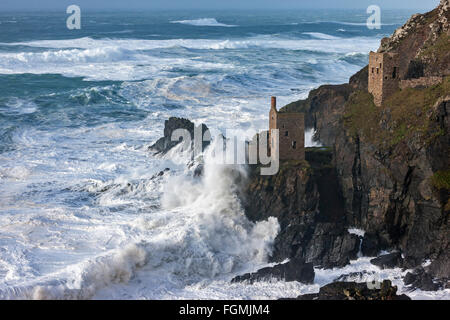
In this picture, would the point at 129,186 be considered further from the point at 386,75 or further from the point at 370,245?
the point at 386,75

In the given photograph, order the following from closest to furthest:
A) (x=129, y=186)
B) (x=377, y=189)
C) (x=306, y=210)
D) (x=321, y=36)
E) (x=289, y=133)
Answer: (x=377, y=189) < (x=306, y=210) < (x=289, y=133) < (x=129, y=186) < (x=321, y=36)

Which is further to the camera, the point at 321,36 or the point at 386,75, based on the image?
the point at 321,36

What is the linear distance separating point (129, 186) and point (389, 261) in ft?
52.4

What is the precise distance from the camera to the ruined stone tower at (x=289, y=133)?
33062mm

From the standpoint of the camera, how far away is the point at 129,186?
3894cm

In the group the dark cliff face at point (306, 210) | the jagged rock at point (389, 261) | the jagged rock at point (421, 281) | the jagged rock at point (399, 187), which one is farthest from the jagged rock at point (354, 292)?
the jagged rock at point (399, 187)

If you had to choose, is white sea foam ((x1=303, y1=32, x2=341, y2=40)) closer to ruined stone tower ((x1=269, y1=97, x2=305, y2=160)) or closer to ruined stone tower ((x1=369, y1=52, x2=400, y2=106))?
ruined stone tower ((x1=369, y1=52, x2=400, y2=106))

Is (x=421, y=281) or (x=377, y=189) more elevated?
(x=377, y=189)

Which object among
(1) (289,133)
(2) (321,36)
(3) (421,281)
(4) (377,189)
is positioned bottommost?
(3) (421,281)

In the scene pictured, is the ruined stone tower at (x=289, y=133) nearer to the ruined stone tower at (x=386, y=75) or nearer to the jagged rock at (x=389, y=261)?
the ruined stone tower at (x=386, y=75)

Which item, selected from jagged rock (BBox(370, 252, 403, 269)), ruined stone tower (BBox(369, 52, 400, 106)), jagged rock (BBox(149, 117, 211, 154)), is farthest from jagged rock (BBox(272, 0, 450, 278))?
jagged rock (BBox(149, 117, 211, 154))

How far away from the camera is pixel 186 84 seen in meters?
73.9

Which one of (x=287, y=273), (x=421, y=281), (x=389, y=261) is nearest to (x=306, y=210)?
(x=287, y=273)
